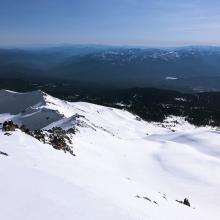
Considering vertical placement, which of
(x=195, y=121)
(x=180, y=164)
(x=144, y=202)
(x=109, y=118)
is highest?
(x=144, y=202)

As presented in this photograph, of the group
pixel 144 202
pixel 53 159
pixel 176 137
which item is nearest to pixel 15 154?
pixel 53 159

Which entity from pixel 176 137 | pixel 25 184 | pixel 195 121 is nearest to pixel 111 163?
pixel 25 184

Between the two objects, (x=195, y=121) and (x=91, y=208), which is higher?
(x=91, y=208)

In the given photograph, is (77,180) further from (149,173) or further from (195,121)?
(195,121)

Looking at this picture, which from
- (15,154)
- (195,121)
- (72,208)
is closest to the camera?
(72,208)

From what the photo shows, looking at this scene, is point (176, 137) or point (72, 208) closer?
point (72, 208)

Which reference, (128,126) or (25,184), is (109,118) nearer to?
(128,126)

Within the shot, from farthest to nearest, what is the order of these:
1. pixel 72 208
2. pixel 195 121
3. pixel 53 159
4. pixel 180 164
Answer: pixel 195 121 < pixel 180 164 < pixel 53 159 < pixel 72 208
